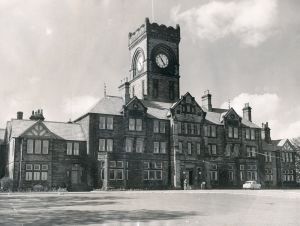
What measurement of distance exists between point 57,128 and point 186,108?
747 inches

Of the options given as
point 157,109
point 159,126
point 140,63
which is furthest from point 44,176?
point 140,63

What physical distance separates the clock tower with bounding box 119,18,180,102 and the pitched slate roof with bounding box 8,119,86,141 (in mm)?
14797

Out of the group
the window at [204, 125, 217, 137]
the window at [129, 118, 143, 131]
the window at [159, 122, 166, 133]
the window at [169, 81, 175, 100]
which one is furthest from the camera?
the window at [169, 81, 175, 100]

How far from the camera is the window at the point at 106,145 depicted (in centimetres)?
5506

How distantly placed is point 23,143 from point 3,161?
299 inches

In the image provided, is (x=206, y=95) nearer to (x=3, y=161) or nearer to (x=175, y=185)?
(x=175, y=185)

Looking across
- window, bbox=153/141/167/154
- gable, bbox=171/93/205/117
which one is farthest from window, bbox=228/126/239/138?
window, bbox=153/141/167/154

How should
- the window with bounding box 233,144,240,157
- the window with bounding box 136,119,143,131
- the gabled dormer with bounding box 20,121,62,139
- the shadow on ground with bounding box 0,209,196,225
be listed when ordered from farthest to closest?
the window with bounding box 233,144,240,157, the window with bounding box 136,119,143,131, the gabled dormer with bounding box 20,121,62,139, the shadow on ground with bounding box 0,209,196,225

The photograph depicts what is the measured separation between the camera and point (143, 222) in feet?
50.1

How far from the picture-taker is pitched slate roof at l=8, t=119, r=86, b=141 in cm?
Answer: 5235

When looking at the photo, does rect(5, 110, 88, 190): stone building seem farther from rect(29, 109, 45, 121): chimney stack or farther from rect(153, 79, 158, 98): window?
rect(153, 79, 158, 98): window

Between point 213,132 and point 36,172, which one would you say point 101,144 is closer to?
point 36,172

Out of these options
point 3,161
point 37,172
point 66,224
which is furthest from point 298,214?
point 3,161

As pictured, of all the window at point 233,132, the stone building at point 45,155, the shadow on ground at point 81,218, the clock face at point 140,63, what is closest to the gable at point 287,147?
the window at point 233,132
